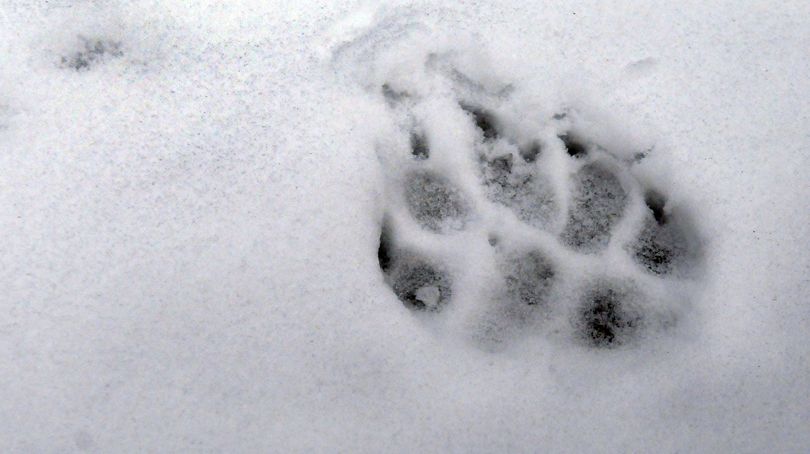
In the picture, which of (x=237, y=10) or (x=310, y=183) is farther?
(x=237, y=10)

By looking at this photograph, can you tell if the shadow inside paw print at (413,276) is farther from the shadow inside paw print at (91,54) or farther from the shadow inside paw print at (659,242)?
the shadow inside paw print at (91,54)

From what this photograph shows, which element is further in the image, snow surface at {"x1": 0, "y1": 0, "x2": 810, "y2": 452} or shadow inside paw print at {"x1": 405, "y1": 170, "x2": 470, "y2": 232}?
shadow inside paw print at {"x1": 405, "y1": 170, "x2": 470, "y2": 232}

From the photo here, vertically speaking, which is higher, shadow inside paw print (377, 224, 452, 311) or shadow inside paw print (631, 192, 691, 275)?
shadow inside paw print (631, 192, 691, 275)

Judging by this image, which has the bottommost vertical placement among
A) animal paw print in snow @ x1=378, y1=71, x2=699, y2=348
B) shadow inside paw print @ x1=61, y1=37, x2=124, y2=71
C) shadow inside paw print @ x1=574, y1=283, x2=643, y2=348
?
shadow inside paw print @ x1=574, y1=283, x2=643, y2=348

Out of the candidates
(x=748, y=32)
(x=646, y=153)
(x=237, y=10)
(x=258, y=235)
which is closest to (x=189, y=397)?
(x=258, y=235)

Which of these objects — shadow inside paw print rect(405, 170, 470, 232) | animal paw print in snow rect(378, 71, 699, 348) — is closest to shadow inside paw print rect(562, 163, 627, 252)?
animal paw print in snow rect(378, 71, 699, 348)

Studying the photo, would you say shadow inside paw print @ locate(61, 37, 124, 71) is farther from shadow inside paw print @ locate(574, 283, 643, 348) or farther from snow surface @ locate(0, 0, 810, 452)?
shadow inside paw print @ locate(574, 283, 643, 348)

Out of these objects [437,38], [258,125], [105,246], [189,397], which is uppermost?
[437,38]

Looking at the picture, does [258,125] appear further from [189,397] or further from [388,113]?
[189,397]
